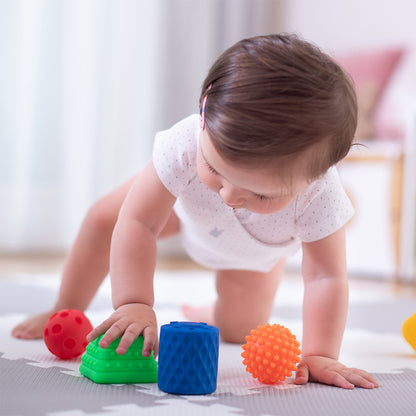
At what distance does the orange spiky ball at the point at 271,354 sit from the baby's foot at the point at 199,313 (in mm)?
417

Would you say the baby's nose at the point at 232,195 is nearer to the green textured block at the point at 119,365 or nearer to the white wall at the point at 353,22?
the green textured block at the point at 119,365

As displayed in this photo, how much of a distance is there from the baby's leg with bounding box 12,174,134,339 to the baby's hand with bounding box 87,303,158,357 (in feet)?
0.88

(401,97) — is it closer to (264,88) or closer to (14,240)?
(14,240)

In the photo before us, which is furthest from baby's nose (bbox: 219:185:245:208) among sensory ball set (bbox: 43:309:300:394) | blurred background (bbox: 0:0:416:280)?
blurred background (bbox: 0:0:416:280)

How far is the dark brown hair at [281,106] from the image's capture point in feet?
Result: 1.99

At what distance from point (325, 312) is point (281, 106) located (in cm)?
29

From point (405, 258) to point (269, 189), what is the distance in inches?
62.0

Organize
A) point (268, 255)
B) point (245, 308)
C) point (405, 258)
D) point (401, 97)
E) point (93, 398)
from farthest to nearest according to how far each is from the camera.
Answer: point (401, 97) < point (405, 258) < point (245, 308) < point (268, 255) < point (93, 398)

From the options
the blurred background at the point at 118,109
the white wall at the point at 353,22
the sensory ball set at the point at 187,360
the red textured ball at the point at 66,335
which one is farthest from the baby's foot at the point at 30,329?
the white wall at the point at 353,22

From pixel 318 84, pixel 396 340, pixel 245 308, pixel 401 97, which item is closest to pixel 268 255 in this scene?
pixel 245 308

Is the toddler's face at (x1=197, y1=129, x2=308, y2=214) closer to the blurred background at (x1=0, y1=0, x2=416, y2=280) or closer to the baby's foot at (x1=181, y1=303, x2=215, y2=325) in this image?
the baby's foot at (x1=181, y1=303, x2=215, y2=325)

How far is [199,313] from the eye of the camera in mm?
1158

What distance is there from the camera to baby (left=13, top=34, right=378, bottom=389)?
619mm

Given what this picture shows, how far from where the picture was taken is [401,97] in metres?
2.32
